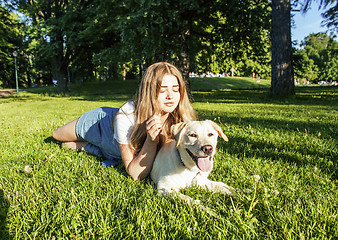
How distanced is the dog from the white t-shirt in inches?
22.2

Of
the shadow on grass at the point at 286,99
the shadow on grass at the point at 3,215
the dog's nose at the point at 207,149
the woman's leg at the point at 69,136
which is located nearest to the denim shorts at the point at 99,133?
the woman's leg at the point at 69,136

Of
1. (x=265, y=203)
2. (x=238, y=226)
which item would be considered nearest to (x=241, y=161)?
(x=265, y=203)

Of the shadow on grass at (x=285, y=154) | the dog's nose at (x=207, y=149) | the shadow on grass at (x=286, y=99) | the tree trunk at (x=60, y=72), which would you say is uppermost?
the tree trunk at (x=60, y=72)

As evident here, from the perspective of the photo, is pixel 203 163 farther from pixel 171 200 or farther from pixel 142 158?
pixel 142 158

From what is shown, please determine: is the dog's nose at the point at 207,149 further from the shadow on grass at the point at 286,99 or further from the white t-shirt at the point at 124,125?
the shadow on grass at the point at 286,99

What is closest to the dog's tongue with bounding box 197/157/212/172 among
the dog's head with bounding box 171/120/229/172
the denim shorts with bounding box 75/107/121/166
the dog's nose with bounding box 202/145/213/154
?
the dog's head with bounding box 171/120/229/172

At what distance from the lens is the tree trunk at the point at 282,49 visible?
10.8 metres

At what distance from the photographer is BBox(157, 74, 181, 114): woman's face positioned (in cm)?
301

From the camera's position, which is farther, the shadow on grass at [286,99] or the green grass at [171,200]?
the shadow on grass at [286,99]

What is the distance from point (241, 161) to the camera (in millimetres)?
3412

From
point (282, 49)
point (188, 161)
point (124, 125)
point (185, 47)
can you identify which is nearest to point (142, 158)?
point (124, 125)

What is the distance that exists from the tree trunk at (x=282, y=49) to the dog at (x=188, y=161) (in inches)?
397

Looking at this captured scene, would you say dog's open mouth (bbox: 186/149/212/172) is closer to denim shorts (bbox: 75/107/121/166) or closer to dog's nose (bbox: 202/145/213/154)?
dog's nose (bbox: 202/145/213/154)

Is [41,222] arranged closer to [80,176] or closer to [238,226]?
[80,176]
